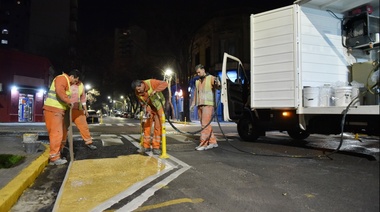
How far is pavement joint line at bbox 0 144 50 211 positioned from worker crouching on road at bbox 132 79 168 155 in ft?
7.01

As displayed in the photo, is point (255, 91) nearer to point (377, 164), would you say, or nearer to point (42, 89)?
point (377, 164)

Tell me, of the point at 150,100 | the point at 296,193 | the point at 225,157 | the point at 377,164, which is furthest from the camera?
the point at 150,100

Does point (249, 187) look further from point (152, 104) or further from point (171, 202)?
point (152, 104)

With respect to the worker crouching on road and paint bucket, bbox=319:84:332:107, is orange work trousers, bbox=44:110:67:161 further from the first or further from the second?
paint bucket, bbox=319:84:332:107

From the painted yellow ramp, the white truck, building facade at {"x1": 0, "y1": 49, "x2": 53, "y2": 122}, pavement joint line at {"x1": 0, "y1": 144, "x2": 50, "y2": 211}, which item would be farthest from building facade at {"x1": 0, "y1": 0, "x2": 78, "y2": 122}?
the white truck

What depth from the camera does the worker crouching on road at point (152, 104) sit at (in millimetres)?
6520

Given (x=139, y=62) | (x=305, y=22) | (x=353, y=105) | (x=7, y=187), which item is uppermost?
(x=139, y=62)

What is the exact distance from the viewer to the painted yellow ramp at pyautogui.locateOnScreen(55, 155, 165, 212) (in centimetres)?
358

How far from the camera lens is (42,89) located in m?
30.0

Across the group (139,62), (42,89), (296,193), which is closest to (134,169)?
(296,193)

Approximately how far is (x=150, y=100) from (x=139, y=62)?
126 feet

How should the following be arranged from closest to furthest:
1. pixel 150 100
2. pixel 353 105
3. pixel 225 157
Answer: pixel 353 105, pixel 225 157, pixel 150 100

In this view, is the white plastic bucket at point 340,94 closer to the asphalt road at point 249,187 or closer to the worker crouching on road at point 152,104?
the asphalt road at point 249,187

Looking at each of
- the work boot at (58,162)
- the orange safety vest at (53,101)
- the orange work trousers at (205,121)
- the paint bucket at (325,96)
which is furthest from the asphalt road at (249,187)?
the orange work trousers at (205,121)
